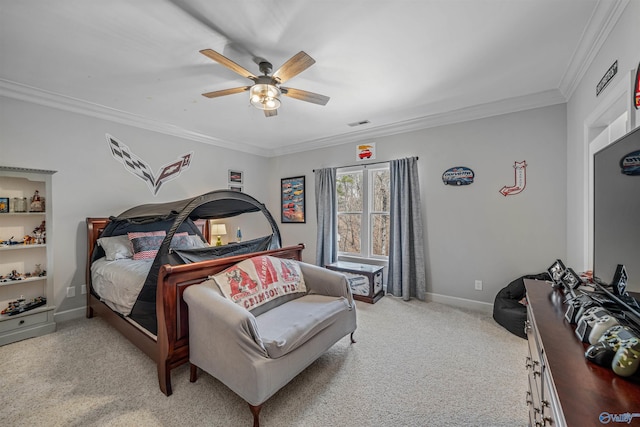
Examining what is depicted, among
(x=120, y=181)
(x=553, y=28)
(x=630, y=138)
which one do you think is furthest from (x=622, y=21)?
(x=120, y=181)

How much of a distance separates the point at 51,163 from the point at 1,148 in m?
0.38

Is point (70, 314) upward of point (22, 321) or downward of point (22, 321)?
downward

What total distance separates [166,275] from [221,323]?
54 centimetres

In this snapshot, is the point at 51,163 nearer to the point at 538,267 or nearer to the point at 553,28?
the point at 553,28

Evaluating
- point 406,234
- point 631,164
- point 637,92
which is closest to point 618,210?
point 631,164

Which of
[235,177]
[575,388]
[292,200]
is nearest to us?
[575,388]

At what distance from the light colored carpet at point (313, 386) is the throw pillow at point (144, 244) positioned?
2.88ft

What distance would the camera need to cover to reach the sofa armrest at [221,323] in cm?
Answer: 156

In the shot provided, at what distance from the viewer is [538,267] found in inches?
118

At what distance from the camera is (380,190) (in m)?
4.27

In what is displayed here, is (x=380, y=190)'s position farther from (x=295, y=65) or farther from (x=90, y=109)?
(x=90, y=109)

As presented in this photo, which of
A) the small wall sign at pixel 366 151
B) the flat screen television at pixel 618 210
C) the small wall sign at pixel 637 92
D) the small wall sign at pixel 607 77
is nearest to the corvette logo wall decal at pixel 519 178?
the small wall sign at pixel 607 77

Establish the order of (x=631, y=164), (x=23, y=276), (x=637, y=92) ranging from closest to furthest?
(x=631, y=164), (x=637, y=92), (x=23, y=276)

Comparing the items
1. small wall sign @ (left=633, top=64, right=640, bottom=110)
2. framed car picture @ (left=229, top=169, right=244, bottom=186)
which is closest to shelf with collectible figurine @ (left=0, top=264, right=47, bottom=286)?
framed car picture @ (left=229, top=169, right=244, bottom=186)
